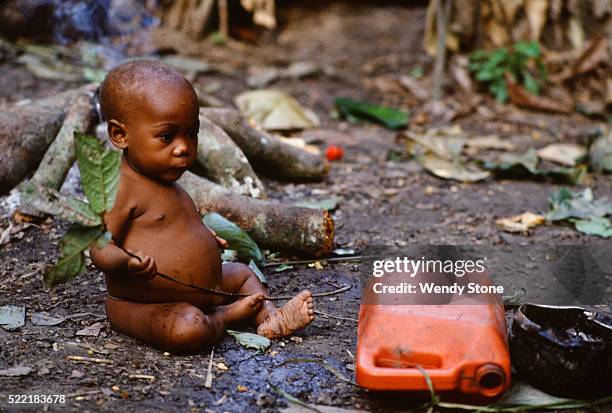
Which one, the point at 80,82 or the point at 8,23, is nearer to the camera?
the point at 80,82

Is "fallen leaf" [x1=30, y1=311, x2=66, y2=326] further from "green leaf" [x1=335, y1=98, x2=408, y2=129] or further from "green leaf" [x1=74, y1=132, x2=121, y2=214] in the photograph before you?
"green leaf" [x1=335, y1=98, x2=408, y2=129]

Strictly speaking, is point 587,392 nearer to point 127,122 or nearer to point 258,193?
point 127,122

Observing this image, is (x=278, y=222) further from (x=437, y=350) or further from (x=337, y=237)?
(x=437, y=350)

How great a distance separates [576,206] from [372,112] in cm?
230

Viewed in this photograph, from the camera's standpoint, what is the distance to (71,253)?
1930 mm

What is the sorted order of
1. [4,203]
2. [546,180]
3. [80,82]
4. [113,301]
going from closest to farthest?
[113,301] < [4,203] < [546,180] < [80,82]

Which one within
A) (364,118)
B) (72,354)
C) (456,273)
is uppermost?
(456,273)

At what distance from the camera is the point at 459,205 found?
4273mm

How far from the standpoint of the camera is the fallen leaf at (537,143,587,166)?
203 inches

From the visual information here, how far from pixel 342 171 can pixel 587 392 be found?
2891mm

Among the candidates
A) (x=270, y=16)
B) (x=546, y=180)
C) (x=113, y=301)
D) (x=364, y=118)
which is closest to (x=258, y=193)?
(x=113, y=301)

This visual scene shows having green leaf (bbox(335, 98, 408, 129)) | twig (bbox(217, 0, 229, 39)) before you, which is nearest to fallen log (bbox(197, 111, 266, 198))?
green leaf (bbox(335, 98, 408, 129))
